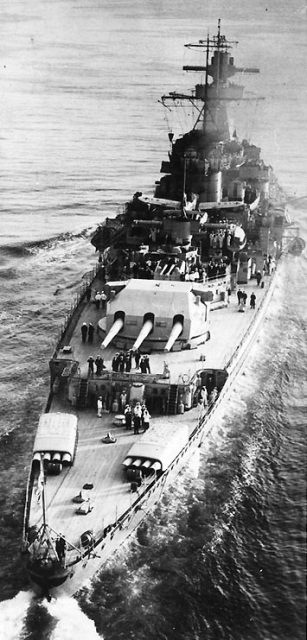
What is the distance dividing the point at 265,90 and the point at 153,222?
30857 millimetres

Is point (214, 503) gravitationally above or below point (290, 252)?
below

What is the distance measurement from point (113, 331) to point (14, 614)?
875 cm

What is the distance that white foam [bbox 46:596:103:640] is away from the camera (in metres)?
14.4

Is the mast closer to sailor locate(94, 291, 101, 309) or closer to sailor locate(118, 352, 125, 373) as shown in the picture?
sailor locate(94, 291, 101, 309)

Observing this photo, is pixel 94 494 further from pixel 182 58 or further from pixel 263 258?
pixel 182 58

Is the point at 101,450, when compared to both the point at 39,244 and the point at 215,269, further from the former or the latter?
the point at 39,244

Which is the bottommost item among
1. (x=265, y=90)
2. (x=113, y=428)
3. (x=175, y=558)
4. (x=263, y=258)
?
(x=175, y=558)

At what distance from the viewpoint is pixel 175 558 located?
1650 centimetres

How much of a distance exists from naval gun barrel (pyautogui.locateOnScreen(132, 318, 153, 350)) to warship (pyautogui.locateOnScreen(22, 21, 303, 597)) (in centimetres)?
5

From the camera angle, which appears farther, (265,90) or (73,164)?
(265,90)

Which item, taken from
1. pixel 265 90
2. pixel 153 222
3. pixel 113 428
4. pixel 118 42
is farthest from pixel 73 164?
pixel 113 428

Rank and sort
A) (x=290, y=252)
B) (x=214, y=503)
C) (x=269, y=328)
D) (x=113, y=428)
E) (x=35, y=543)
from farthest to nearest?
(x=290, y=252), (x=269, y=328), (x=113, y=428), (x=214, y=503), (x=35, y=543)

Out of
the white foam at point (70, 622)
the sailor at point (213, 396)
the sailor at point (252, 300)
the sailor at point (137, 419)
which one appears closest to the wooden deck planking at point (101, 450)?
the sailor at point (137, 419)

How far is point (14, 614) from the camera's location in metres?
15.0
